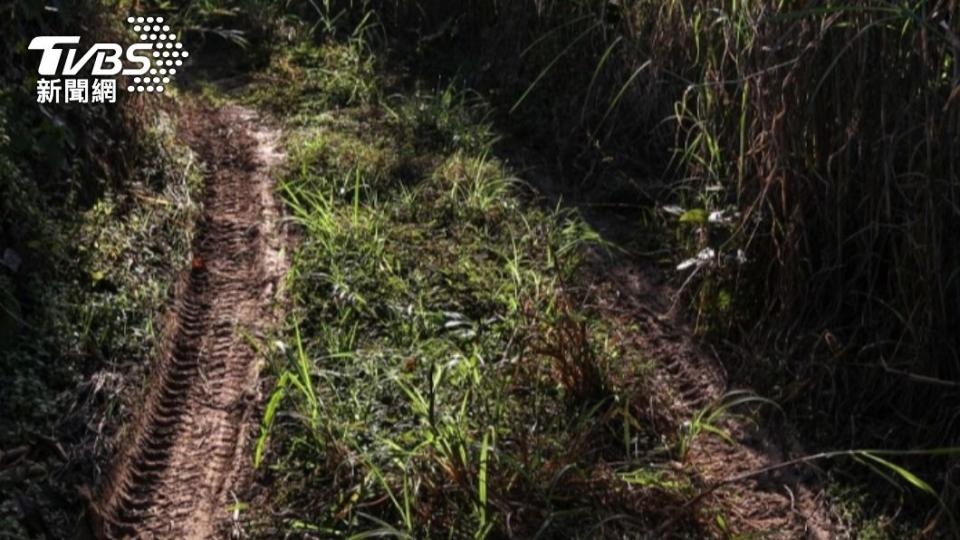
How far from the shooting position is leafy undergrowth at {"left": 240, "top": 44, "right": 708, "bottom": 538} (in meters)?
3.90

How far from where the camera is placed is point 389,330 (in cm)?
477

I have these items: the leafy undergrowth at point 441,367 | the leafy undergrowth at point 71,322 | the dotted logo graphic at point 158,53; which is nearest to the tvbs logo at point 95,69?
the dotted logo graphic at point 158,53

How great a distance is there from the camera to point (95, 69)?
217 inches

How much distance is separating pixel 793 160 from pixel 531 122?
78.1 inches

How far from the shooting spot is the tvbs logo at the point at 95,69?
518 cm

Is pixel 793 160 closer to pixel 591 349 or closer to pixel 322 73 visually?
pixel 591 349

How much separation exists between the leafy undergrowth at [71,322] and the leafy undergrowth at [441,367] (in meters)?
0.46

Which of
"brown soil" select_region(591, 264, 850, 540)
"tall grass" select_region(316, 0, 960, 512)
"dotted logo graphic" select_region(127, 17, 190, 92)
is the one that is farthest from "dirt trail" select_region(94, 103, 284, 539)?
"tall grass" select_region(316, 0, 960, 512)

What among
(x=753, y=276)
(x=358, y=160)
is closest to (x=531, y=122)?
(x=358, y=160)

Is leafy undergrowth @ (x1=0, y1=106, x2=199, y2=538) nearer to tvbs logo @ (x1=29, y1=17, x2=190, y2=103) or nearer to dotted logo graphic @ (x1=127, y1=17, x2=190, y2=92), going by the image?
tvbs logo @ (x1=29, y1=17, x2=190, y2=103)

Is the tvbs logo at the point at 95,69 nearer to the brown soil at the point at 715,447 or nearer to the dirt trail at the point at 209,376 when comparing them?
the dirt trail at the point at 209,376

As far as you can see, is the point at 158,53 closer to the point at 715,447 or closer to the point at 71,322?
the point at 71,322

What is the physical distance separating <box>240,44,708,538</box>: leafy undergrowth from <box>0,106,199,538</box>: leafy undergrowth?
457mm

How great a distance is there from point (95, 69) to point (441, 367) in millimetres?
2031
